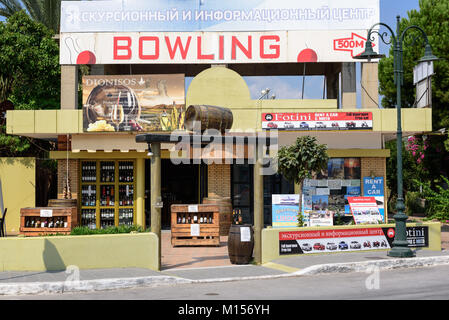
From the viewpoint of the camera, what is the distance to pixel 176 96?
22047 millimetres

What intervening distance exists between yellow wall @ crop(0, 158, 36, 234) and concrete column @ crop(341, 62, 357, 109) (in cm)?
1391

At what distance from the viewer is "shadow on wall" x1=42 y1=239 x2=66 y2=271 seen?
12.6 m

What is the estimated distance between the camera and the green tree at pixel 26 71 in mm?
24953

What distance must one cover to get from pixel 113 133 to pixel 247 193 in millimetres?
6209

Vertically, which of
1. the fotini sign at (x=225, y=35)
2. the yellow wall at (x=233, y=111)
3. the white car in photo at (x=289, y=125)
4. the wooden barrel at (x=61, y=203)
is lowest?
the wooden barrel at (x=61, y=203)

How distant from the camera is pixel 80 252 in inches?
500

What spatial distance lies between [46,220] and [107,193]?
4376 mm

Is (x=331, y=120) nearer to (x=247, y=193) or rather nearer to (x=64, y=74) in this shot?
(x=247, y=193)

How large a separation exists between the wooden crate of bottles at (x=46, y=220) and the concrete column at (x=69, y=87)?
629 cm

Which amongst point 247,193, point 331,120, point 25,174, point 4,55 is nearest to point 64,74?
point 4,55

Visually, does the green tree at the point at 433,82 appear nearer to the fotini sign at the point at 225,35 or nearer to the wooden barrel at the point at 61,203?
the fotini sign at the point at 225,35

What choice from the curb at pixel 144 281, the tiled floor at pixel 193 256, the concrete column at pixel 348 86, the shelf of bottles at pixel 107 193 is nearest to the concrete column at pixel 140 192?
the shelf of bottles at pixel 107 193

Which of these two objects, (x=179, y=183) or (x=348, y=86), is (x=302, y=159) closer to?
(x=348, y=86)

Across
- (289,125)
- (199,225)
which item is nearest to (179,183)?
(289,125)
